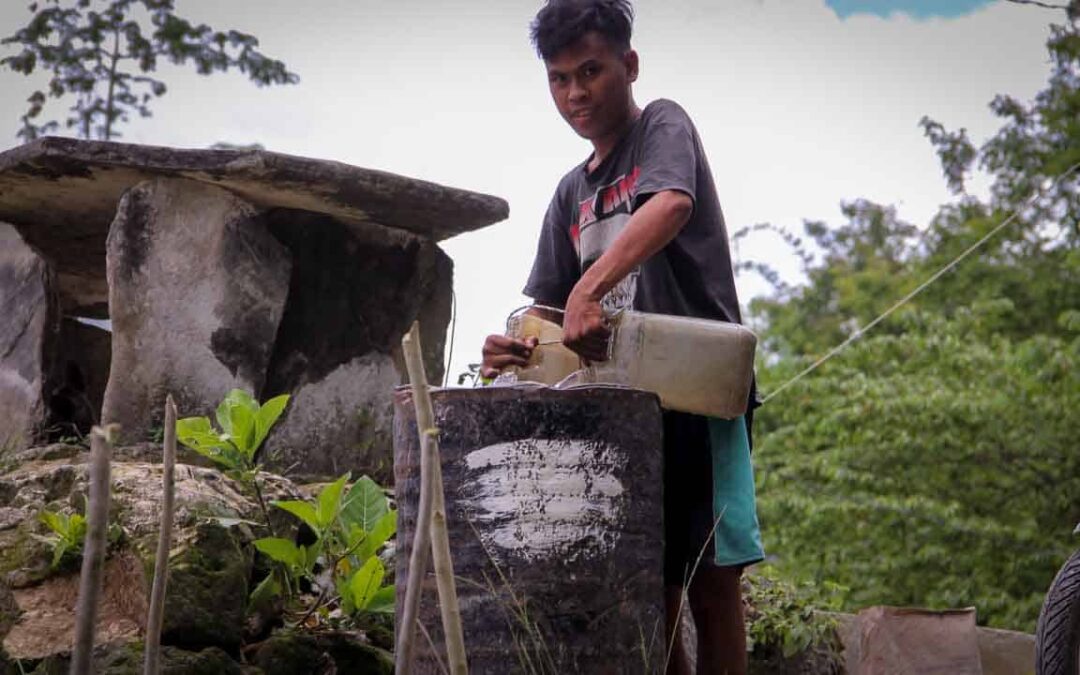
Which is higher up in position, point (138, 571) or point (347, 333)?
point (347, 333)

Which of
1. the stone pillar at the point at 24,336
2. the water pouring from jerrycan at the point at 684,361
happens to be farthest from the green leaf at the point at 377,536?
the stone pillar at the point at 24,336

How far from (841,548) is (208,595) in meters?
11.0

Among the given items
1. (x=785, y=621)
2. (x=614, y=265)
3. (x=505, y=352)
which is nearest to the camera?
(x=614, y=265)

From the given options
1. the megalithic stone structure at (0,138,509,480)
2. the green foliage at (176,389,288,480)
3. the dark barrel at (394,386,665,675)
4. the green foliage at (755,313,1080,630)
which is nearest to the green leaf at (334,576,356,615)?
the green foliage at (176,389,288,480)

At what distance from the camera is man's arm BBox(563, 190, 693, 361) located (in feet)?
8.55

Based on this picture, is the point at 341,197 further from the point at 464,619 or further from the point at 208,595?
the point at 464,619

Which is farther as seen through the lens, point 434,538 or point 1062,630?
point 1062,630

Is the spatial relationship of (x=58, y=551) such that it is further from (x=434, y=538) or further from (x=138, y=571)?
(x=434, y=538)

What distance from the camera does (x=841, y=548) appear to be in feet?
44.0

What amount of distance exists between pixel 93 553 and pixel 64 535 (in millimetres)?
1928

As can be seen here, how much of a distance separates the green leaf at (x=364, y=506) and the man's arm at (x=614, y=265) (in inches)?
44.0

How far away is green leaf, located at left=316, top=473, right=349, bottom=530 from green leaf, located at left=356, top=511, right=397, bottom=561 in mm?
122

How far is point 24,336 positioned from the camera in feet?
18.6

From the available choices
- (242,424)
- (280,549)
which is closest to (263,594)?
(280,549)
